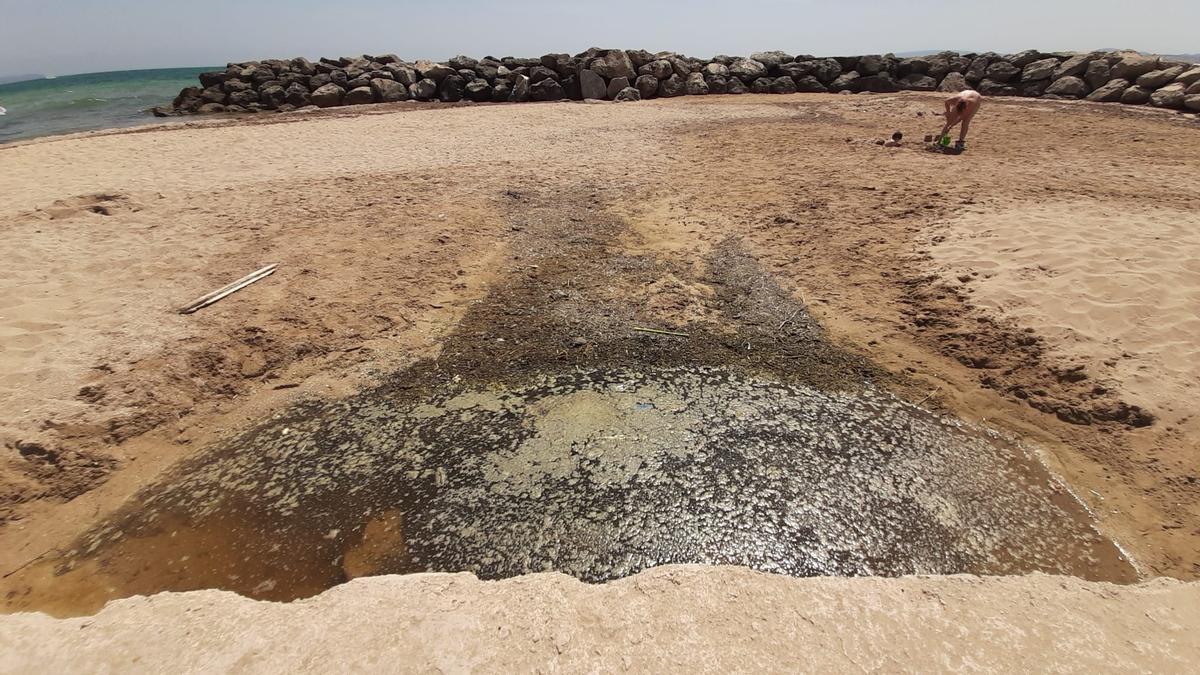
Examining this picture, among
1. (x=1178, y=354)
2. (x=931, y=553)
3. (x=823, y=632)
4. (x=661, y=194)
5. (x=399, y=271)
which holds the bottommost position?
(x=931, y=553)

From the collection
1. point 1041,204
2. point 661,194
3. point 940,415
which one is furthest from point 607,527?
point 1041,204

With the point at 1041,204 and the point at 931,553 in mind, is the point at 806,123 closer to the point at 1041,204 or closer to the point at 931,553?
the point at 1041,204

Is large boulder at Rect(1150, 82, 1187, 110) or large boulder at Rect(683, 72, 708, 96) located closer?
large boulder at Rect(1150, 82, 1187, 110)

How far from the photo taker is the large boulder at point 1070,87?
542 inches

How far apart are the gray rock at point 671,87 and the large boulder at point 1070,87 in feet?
32.0

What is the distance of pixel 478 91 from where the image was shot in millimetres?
17047

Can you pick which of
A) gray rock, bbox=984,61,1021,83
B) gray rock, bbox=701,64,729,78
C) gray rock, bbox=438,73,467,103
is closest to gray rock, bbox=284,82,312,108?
gray rock, bbox=438,73,467,103

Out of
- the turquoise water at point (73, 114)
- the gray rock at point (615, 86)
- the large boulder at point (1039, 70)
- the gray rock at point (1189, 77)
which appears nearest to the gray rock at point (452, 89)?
the gray rock at point (615, 86)

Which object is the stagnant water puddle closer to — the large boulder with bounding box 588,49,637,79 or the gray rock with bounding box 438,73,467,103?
the large boulder with bounding box 588,49,637,79

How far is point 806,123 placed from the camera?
11.4 m

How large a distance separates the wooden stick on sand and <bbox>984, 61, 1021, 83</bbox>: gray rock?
18692 mm

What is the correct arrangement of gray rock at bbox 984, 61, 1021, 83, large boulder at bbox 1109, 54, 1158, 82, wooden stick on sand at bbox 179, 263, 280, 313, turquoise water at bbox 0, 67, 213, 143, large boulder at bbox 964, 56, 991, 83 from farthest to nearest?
turquoise water at bbox 0, 67, 213, 143, large boulder at bbox 964, 56, 991, 83, gray rock at bbox 984, 61, 1021, 83, large boulder at bbox 1109, 54, 1158, 82, wooden stick on sand at bbox 179, 263, 280, 313

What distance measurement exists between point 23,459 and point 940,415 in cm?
539

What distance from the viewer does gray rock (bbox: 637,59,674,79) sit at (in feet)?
55.4
